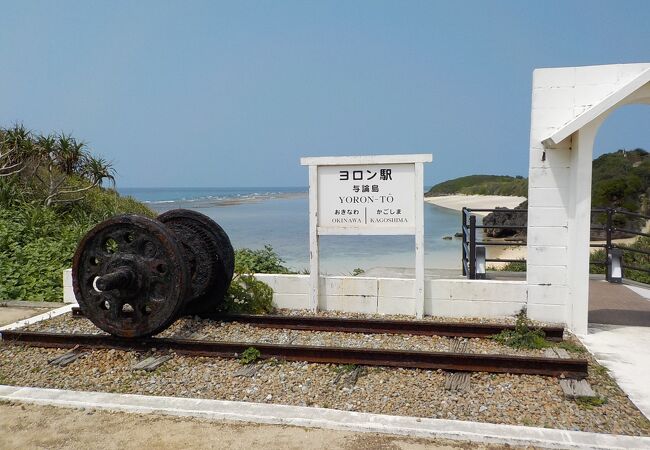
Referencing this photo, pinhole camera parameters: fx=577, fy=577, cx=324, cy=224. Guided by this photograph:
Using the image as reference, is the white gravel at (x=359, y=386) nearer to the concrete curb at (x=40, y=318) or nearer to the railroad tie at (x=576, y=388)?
the railroad tie at (x=576, y=388)

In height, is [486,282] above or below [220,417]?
above

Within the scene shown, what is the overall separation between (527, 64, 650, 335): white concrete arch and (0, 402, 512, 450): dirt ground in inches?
146

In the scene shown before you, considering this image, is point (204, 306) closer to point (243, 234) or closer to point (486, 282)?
point (486, 282)

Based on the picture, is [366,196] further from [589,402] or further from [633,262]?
[633,262]

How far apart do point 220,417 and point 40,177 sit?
569 inches

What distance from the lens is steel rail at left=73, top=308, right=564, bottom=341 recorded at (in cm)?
670

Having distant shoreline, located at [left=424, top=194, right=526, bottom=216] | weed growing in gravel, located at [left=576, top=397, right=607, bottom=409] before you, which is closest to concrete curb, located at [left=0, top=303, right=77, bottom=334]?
weed growing in gravel, located at [left=576, top=397, right=607, bottom=409]

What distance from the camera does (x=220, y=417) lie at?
450 cm

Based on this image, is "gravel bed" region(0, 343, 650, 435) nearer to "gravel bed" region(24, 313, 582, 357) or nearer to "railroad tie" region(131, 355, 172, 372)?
"railroad tie" region(131, 355, 172, 372)

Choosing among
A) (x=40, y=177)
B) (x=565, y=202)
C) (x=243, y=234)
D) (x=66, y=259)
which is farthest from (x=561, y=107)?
(x=243, y=234)

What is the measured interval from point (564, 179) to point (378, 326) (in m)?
2.92

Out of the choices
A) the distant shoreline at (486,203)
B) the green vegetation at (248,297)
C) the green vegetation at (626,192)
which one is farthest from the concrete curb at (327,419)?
the distant shoreline at (486,203)

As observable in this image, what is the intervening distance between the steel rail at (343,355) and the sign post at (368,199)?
2.23 m

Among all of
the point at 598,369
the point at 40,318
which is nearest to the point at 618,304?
the point at 598,369
